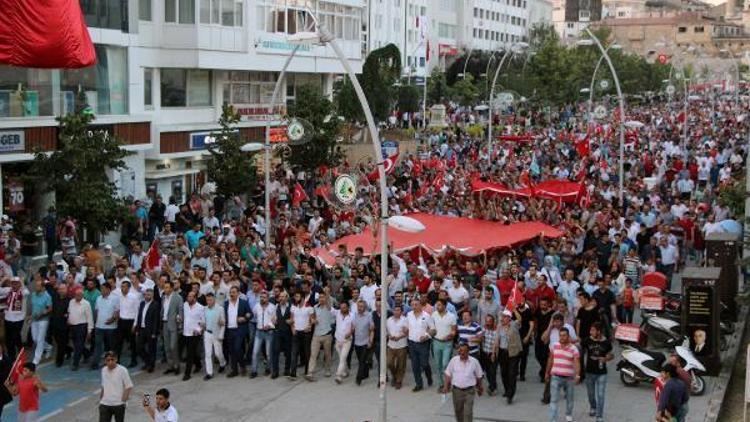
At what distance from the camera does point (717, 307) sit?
1845cm

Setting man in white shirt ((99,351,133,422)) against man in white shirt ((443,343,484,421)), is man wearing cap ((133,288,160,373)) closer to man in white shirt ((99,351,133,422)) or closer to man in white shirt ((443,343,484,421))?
man in white shirt ((99,351,133,422))

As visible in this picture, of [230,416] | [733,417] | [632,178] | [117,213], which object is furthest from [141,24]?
[733,417]

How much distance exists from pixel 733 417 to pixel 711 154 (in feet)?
88.5

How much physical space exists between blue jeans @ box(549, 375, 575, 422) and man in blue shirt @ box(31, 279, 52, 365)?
8.30 meters

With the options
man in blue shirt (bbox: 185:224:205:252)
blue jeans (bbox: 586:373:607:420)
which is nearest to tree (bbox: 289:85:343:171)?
man in blue shirt (bbox: 185:224:205:252)

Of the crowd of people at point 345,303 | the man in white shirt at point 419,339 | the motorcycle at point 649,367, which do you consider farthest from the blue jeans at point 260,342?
the motorcycle at point 649,367

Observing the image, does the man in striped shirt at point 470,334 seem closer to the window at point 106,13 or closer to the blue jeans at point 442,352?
the blue jeans at point 442,352

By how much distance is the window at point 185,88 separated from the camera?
39.5 meters

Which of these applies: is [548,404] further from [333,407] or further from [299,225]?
[299,225]

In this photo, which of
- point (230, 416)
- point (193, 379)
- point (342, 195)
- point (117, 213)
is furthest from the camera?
point (117, 213)

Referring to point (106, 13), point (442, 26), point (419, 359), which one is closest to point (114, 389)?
point (419, 359)

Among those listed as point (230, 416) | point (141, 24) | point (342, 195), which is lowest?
point (230, 416)

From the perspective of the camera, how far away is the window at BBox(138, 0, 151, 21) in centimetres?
3853

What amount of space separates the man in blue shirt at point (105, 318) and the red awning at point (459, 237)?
5.32m
